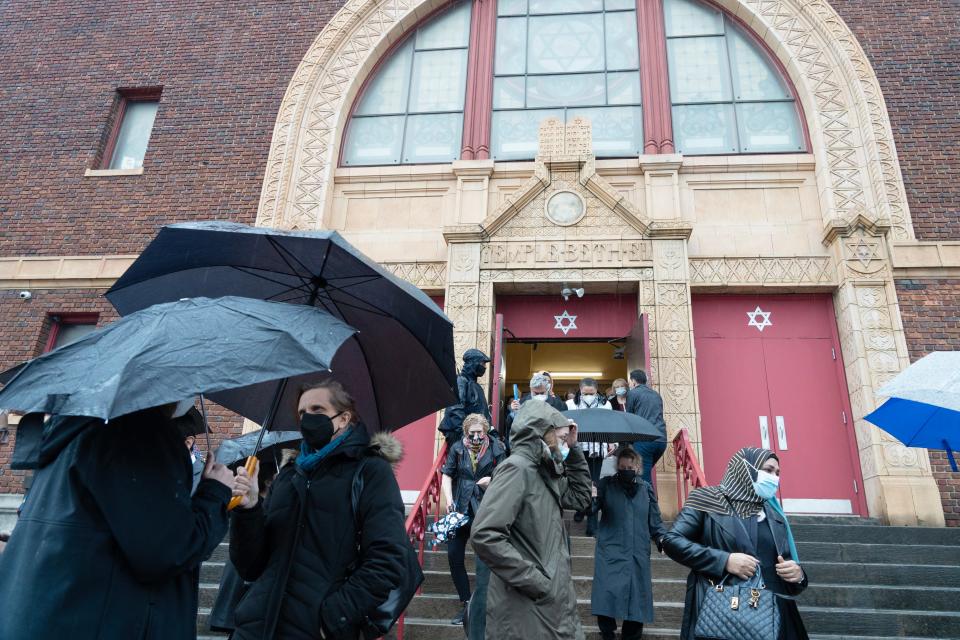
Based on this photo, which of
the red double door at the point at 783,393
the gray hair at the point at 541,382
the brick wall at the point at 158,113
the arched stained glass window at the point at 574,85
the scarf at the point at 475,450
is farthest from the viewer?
the arched stained glass window at the point at 574,85

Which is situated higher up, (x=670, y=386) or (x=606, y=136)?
(x=606, y=136)

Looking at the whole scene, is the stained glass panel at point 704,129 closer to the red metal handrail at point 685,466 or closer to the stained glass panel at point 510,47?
the stained glass panel at point 510,47

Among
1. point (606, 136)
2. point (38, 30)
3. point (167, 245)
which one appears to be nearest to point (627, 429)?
point (167, 245)

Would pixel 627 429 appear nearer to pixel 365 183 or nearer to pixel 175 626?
pixel 175 626

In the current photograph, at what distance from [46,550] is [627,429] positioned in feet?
15.7

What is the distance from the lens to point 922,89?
10641mm

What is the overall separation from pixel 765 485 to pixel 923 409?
173 centimetres

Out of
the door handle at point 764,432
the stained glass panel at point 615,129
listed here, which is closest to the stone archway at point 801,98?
the stained glass panel at point 615,129

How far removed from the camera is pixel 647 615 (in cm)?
483

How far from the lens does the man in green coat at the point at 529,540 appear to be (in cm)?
297

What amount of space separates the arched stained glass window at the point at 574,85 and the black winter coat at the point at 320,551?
9480 mm

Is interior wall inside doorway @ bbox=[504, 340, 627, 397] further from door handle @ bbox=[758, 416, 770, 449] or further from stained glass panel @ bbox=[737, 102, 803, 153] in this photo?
stained glass panel @ bbox=[737, 102, 803, 153]

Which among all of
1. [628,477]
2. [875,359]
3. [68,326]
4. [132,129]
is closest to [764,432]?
[875,359]

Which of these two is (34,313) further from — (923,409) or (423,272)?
(923,409)
